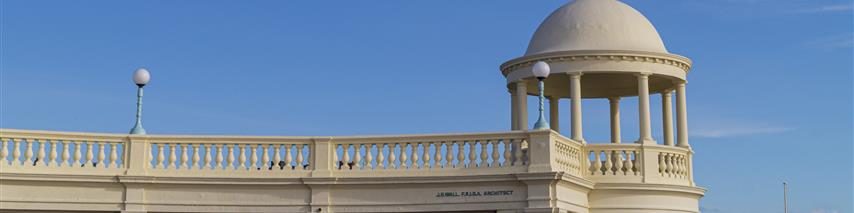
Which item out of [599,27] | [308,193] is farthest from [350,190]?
[599,27]

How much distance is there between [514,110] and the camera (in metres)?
34.8

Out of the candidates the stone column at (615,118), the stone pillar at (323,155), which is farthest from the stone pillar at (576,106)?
the stone pillar at (323,155)

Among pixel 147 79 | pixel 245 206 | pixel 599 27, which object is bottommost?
pixel 245 206

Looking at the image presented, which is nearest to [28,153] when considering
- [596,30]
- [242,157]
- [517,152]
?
[242,157]

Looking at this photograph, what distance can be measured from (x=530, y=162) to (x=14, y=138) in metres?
10.4

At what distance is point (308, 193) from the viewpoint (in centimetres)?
2767

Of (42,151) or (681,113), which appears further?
(681,113)

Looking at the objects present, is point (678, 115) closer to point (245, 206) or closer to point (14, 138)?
point (245, 206)

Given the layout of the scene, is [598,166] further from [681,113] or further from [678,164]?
[681,113]

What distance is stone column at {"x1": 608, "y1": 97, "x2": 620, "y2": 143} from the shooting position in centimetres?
3641

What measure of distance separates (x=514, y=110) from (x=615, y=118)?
3.49 meters

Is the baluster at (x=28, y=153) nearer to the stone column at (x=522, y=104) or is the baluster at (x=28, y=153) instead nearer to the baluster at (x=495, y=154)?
the baluster at (x=495, y=154)

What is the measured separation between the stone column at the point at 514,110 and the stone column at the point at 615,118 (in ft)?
10.4

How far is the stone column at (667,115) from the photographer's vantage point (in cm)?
3381
